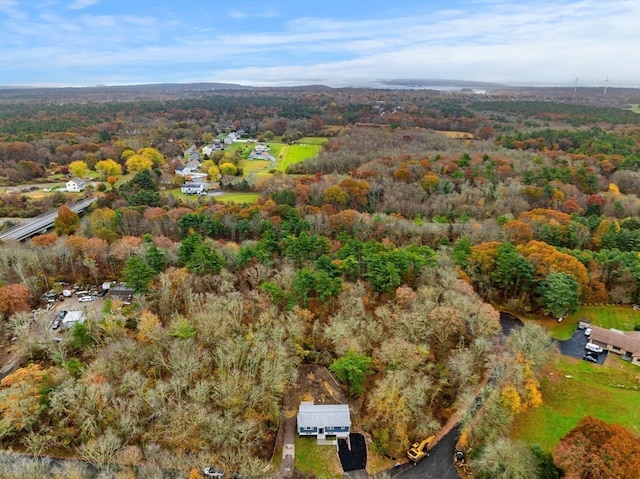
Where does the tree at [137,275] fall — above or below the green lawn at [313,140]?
below

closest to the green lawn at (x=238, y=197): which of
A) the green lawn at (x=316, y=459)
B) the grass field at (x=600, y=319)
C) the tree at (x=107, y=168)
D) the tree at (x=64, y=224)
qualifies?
the tree at (x=64, y=224)

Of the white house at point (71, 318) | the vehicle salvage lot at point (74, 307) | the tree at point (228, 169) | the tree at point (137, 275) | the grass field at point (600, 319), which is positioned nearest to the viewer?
the white house at point (71, 318)

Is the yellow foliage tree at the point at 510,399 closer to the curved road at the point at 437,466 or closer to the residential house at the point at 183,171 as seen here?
the curved road at the point at 437,466

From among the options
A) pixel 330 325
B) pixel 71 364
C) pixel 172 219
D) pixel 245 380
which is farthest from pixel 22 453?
pixel 172 219

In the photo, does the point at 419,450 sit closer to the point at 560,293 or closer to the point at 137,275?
the point at 560,293

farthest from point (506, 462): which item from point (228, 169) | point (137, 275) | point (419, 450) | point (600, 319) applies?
point (228, 169)

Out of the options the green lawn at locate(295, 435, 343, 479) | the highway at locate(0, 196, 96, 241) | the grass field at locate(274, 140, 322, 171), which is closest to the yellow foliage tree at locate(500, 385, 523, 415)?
the green lawn at locate(295, 435, 343, 479)

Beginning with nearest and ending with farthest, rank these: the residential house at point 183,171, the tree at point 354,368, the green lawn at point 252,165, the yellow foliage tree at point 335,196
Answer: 1. the tree at point 354,368
2. the yellow foliage tree at point 335,196
3. the residential house at point 183,171
4. the green lawn at point 252,165
